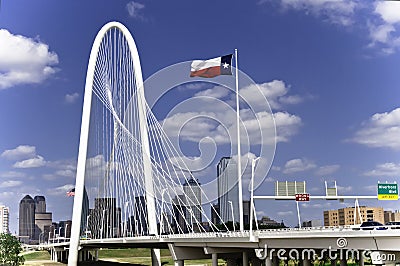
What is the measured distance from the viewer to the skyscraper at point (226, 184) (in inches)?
2048

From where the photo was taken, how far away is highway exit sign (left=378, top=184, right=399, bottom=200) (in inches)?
1550

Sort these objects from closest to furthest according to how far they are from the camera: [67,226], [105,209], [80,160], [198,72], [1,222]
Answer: [198,72] → [80,160] → [105,209] → [67,226] → [1,222]

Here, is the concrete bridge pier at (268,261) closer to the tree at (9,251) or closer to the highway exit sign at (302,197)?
the highway exit sign at (302,197)

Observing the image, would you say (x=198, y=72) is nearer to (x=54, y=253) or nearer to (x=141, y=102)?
(x=141, y=102)

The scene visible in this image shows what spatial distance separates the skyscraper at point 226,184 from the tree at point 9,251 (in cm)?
2766

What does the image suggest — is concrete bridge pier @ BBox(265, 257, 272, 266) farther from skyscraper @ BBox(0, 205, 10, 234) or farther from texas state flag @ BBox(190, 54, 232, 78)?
skyscraper @ BBox(0, 205, 10, 234)

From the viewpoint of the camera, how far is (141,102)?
4709 cm

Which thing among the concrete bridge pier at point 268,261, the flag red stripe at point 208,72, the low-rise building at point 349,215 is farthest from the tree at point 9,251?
the concrete bridge pier at point 268,261

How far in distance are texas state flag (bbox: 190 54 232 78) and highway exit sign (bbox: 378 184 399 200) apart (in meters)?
12.9

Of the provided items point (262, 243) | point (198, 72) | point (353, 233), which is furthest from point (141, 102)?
point (353, 233)

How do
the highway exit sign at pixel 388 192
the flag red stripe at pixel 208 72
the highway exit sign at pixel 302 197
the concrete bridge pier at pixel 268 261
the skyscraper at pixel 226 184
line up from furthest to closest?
the skyscraper at pixel 226 184 → the highway exit sign at pixel 388 192 → the highway exit sign at pixel 302 197 → the flag red stripe at pixel 208 72 → the concrete bridge pier at pixel 268 261

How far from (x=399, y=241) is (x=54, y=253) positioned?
277 feet

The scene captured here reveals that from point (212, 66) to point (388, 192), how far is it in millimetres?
14358

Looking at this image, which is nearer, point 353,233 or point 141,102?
point 353,233
